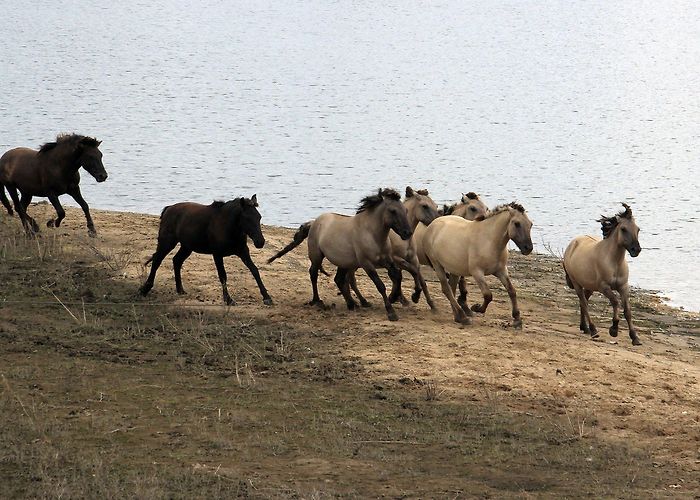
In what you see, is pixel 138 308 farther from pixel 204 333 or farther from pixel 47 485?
pixel 47 485

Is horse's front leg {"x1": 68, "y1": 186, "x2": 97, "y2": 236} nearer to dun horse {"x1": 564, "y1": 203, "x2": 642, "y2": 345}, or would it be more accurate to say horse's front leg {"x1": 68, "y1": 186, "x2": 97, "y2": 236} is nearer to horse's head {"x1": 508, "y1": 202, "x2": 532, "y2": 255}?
horse's head {"x1": 508, "y1": 202, "x2": 532, "y2": 255}

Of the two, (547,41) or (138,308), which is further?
(547,41)

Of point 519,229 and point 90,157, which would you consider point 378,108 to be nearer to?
point 90,157

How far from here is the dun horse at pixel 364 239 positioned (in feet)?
48.0

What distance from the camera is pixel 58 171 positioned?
18.1m

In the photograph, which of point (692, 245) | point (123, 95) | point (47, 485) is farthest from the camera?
point (123, 95)

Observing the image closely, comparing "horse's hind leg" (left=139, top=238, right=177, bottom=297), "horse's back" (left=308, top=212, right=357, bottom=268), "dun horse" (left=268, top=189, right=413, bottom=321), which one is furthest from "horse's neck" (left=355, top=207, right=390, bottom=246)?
"horse's hind leg" (left=139, top=238, right=177, bottom=297)

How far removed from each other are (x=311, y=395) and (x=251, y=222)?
144 inches

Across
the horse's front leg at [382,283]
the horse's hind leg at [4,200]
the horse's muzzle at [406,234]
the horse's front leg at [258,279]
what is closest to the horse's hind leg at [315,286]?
the horse's front leg at [258,279]

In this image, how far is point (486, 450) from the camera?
403 inches

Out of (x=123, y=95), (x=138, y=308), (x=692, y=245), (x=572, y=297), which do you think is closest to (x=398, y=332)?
(x=138, y=308)

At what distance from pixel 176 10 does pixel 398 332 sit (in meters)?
64.4

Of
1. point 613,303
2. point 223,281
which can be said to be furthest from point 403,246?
point 613,303

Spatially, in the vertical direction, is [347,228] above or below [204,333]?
above
